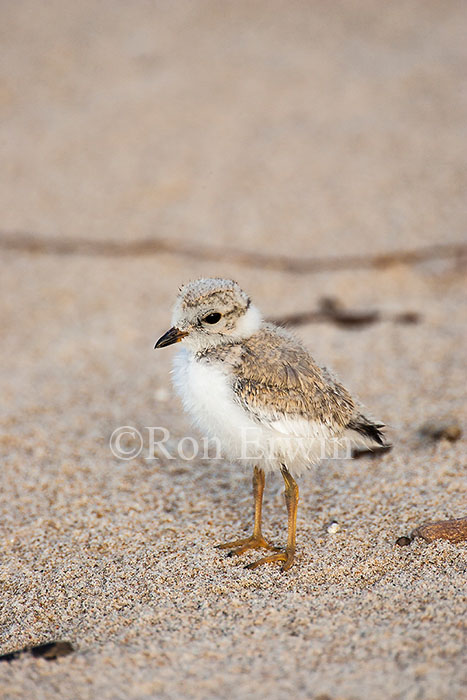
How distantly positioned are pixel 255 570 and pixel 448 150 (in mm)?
5255

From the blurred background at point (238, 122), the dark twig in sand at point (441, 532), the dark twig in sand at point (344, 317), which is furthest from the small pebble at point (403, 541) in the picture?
the blurred background at point (238, 122)

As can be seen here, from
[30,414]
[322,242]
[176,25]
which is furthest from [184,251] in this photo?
[176,25]

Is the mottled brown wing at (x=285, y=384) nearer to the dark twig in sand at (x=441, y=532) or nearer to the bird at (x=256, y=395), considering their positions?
the bird at (x=256, y=395)

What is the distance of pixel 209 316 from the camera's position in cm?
278

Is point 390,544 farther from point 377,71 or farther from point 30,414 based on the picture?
point 377,71

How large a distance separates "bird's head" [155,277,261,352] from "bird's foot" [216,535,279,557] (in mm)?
A: 828

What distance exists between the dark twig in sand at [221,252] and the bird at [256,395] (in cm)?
284

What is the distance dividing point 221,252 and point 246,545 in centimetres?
338

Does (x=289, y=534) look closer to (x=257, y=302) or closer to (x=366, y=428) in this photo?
(x=366, y=428)

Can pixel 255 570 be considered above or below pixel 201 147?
below

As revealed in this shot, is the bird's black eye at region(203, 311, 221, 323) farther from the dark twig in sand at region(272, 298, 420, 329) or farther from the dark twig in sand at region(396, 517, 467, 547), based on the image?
the dark twig in sand at region(272, 298, 420, 329)

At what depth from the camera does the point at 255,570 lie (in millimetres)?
2682

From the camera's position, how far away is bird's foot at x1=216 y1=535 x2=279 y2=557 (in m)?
2.83

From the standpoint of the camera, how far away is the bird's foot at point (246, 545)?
9.27ft
